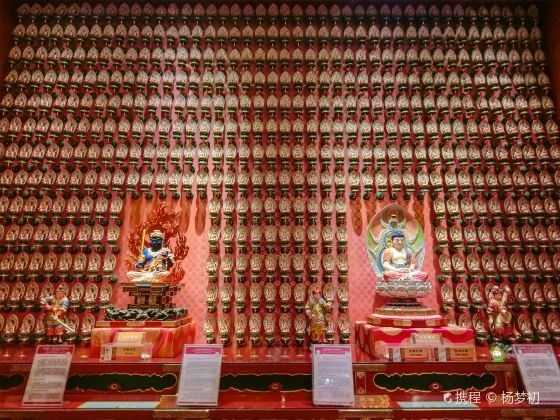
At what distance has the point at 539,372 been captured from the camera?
3.25m

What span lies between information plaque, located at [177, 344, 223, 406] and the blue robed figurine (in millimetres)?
1091

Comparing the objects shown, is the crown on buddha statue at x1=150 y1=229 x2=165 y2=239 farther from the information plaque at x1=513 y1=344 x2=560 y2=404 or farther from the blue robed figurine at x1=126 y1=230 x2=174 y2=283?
the information plaque at x1=513 y1=344 x2=560 y2=404

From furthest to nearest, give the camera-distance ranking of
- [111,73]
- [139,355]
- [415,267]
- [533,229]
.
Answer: [111,73] → [533,229] → [415,267] → [139,355]

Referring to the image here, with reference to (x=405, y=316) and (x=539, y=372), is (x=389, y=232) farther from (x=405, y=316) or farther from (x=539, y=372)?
(x=539, y=372)

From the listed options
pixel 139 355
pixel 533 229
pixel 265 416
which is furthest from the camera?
pixel 533 229

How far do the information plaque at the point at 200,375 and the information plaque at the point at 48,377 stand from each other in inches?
37.2

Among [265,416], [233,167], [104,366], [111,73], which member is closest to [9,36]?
[111,73]

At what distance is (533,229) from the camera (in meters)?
4.75

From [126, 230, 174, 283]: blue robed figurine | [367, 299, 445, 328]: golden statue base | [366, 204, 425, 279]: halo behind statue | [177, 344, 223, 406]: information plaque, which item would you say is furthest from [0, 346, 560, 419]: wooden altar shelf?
[366, 204, 425, 279]: halo behind statue

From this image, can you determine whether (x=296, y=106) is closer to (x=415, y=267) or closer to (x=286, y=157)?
(x=286, y=157)

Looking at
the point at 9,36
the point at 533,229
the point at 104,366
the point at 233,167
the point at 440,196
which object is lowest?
the point at 104,366

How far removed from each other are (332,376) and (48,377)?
224 cm

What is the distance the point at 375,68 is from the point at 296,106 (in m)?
1.21

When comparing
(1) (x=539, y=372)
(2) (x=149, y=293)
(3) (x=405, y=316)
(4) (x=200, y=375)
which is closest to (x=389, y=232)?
(3) (x=405, y=316)
